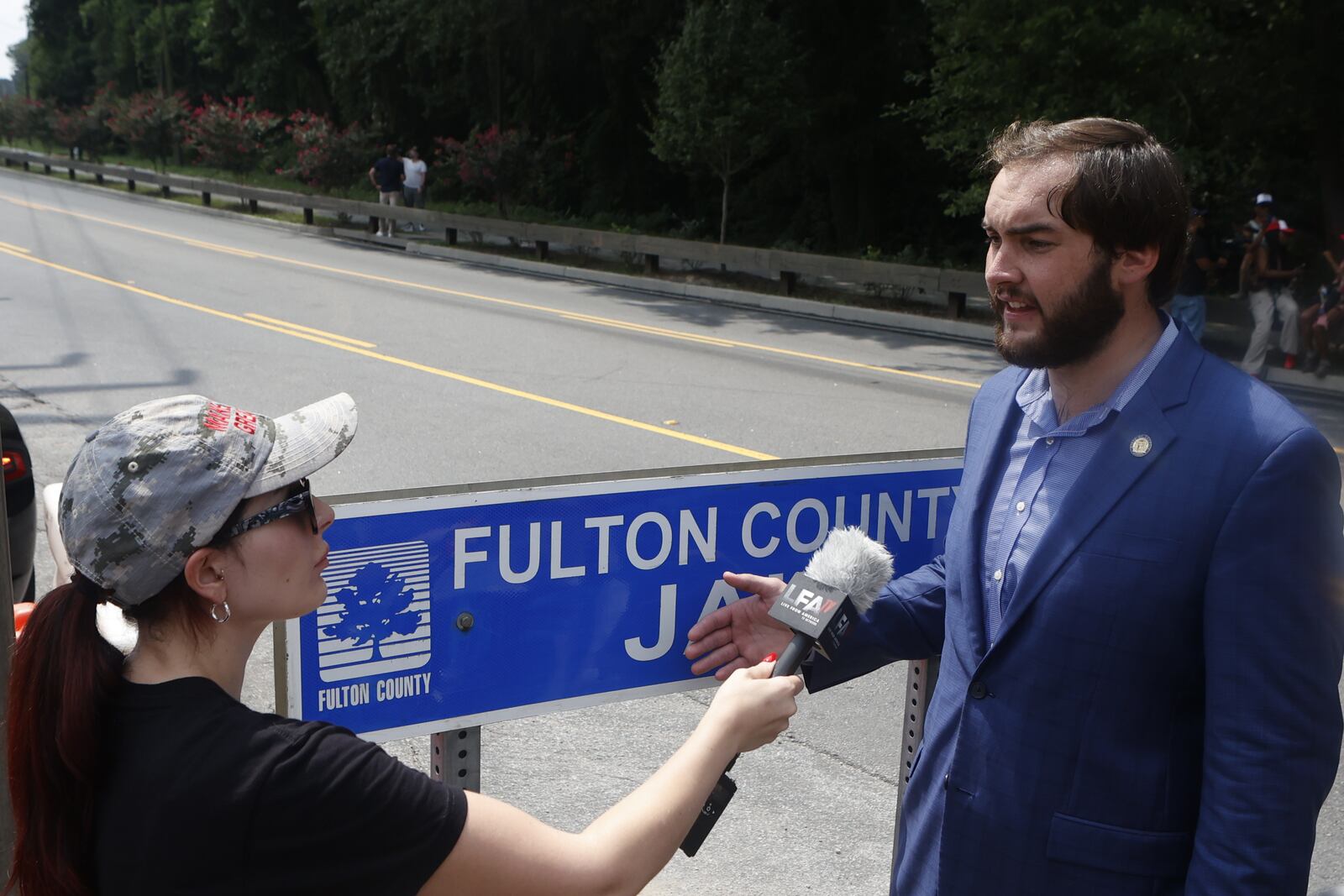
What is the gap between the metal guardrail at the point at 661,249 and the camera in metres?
19.0

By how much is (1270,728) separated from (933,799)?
2.00 ft

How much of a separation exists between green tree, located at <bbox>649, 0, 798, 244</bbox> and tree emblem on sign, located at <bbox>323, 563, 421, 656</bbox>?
2124cm

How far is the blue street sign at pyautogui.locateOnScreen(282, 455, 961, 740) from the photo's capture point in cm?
237

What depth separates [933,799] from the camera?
2254 mm

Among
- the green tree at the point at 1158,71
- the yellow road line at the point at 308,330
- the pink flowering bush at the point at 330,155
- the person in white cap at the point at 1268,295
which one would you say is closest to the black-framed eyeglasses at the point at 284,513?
the yellow road line at the point at 308,330

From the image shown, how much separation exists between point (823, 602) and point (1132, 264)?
2.44ft

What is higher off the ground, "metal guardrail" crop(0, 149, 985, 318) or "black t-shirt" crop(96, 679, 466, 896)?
"black t-shirt" crop(96, 679, 466, 896)

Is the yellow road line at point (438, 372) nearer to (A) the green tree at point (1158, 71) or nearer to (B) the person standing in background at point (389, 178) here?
(A) the green tree at point (1158, 71)

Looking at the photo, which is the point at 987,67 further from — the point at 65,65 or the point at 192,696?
the point at 65,65

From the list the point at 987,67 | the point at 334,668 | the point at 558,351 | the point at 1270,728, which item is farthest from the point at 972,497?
the point at 987,67

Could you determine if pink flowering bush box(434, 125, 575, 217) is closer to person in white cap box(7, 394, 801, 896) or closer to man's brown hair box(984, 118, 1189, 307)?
man's brown hair box(984, 118, 1189, 307)

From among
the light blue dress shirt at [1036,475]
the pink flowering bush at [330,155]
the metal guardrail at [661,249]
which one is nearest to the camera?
the light blue dress shirt at [1036,475]

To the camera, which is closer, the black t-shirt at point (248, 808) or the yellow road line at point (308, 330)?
the black t-shirt at point (248, 808)

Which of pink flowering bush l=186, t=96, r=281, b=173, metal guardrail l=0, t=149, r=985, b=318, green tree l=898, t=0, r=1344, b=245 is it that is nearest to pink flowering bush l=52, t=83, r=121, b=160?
pink flowering bush l=186, t=96, r=281, b=173
